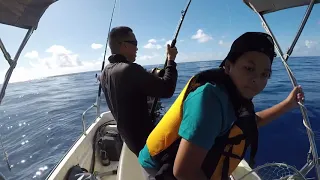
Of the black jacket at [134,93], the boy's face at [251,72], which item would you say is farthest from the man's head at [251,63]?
the black jacket at [134,93]

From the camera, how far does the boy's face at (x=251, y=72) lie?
107 cm

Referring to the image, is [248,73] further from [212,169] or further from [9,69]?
[9,69]

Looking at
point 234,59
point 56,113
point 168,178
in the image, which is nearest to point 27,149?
point 56,113

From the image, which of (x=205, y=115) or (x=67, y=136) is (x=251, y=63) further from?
(x=67, y=136)

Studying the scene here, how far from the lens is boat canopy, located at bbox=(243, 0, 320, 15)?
8.15ft

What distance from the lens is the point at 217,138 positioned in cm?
114

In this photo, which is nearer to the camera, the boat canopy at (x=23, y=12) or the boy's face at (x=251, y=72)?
the boy's face at (x=251, y=72)

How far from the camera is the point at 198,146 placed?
0.95m

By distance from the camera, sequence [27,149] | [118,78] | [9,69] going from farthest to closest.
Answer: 1. [27,149]
2. [118,78]
3. [9,69]

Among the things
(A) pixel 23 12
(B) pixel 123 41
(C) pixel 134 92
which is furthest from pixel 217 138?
(A) pixel 23 12

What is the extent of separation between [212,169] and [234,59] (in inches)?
23.0

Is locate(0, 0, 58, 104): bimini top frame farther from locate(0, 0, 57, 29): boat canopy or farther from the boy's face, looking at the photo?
the boy's face

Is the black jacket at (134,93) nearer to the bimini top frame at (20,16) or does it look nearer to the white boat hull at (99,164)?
the white boat hull at (99,164)

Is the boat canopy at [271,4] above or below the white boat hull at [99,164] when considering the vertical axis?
above
